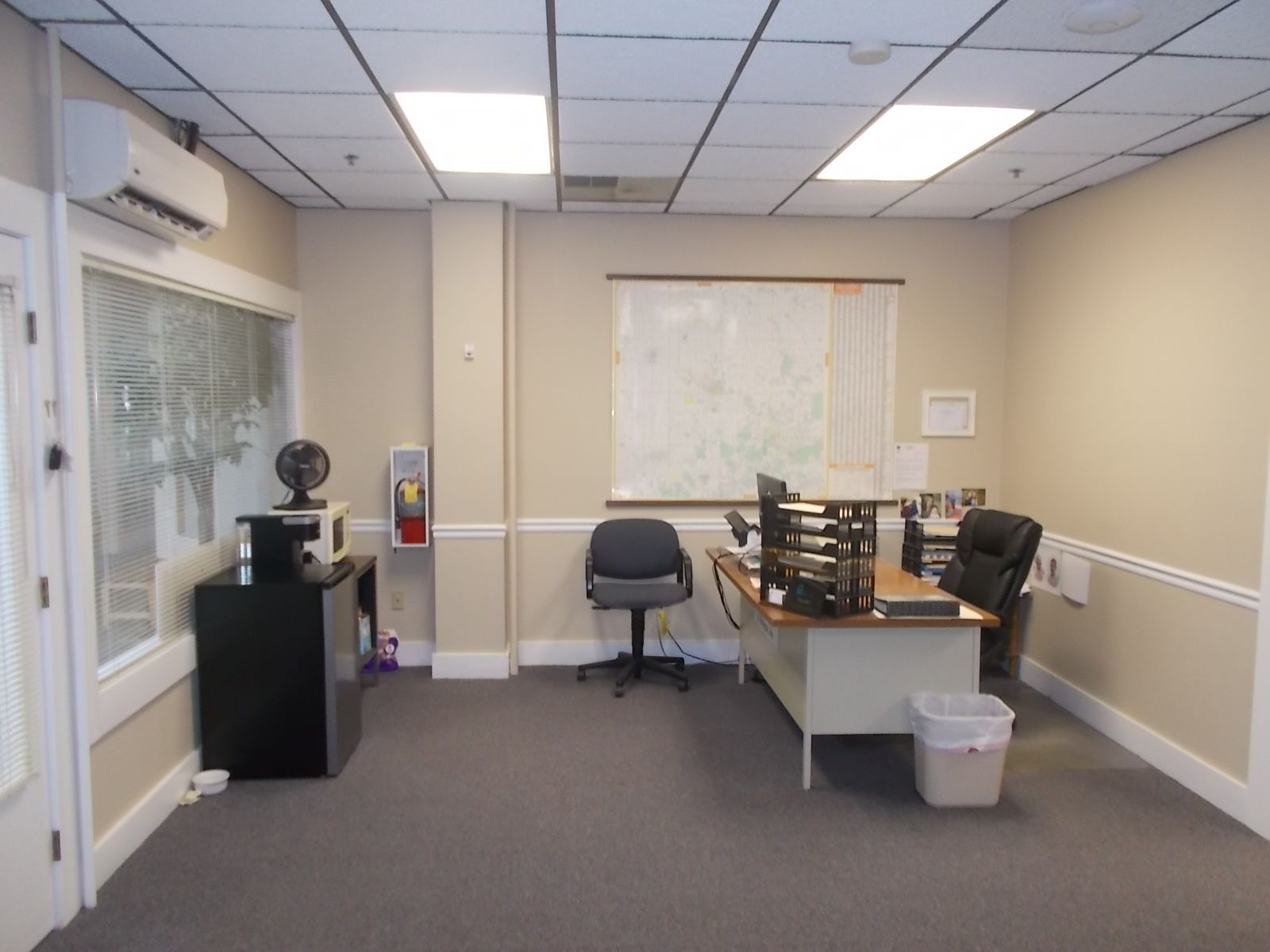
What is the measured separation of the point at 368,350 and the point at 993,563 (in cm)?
360

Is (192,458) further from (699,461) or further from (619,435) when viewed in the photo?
(699,461)

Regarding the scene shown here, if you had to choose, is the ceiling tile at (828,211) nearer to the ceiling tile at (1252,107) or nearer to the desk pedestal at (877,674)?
the ceiling tile at (1252,107)

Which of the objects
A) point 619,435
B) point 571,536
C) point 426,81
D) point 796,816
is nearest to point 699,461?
point 619,435

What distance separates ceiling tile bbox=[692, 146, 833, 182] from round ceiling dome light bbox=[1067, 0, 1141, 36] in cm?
128

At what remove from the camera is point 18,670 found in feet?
7.45

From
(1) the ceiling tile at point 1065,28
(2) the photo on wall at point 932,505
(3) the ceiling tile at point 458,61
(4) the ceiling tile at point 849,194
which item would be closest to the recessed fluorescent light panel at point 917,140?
(4) the ceiling tile at point 849,194

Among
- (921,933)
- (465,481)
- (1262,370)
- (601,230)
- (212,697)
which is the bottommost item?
(921,933)

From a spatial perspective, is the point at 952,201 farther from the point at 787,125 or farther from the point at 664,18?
the point at 664,18

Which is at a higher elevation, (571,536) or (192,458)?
(192,458)

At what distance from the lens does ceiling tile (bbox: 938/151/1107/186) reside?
138 inches

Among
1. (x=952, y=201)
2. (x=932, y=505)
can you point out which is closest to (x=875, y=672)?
(x=932, y=505)

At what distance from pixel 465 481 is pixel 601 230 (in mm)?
1681

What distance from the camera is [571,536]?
15.7ft

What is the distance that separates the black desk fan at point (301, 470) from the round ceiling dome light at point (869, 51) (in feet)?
9.12
